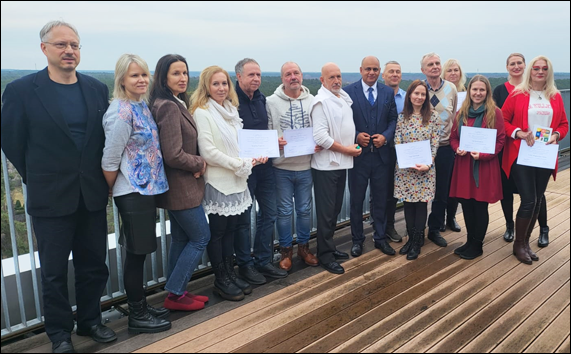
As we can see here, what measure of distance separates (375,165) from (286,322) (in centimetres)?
165

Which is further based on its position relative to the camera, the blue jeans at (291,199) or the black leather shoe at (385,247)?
the black leather shoe at (385,247)

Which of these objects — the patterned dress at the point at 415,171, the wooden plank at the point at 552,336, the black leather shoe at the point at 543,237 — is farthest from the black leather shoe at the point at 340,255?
the black leather shoe at the point at 543,237

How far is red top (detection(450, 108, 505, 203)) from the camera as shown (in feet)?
12.2

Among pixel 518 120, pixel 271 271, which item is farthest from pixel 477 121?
pixel 271 271

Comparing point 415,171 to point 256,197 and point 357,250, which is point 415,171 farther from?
point 256,197

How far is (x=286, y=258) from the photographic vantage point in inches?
Answer: 145

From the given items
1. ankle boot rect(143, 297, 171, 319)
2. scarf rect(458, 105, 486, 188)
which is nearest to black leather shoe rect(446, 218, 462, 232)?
scarf rect(458, 105, 486, 188)

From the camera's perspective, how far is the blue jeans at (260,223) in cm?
338

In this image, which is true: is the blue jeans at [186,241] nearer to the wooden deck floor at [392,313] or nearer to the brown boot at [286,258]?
the wooden deck floor at [392,313]

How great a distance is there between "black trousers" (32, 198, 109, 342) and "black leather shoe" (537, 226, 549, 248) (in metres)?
3.83

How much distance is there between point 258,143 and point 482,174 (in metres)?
2.00

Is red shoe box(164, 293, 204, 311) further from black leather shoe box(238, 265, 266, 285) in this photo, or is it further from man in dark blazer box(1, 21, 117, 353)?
man in dark blazer box(1, 21, 117, 353)

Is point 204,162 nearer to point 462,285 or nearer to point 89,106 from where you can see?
point 89,106

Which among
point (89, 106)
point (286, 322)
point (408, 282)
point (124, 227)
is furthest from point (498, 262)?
point (89, 106)
